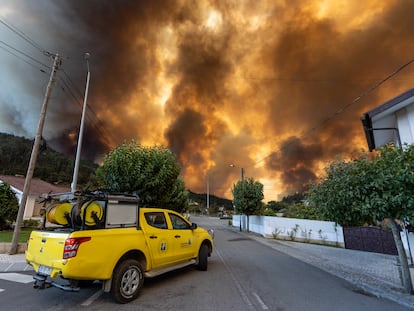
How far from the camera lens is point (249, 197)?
24.2 metres

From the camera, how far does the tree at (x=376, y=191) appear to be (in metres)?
5.27

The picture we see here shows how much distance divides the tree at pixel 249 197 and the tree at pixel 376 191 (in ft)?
56.9

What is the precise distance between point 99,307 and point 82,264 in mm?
1065

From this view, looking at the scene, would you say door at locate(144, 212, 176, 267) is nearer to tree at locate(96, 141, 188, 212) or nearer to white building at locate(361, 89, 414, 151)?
tree at locate(96, 141, 188, 212)

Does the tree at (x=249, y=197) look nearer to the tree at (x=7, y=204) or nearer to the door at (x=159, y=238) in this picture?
the door at (x=159, y=238)

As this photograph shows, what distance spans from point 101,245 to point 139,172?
6008 millimetres

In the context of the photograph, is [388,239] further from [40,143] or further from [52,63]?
[52,63]

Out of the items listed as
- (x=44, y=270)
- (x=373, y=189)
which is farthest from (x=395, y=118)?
(x=44, y=270)

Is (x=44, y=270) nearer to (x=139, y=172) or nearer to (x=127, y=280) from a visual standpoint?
(x=127, y=280)

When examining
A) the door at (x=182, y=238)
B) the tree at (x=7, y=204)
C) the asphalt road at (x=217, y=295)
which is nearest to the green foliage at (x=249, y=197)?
the asphalt road at (x=217, y=295)

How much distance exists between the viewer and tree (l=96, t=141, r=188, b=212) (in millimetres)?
10203

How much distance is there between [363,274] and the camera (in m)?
7.89

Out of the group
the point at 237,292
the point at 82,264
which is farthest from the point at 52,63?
the point at 237,292

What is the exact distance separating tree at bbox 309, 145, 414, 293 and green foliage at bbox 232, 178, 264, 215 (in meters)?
17.3
